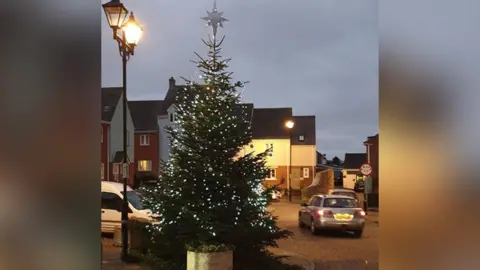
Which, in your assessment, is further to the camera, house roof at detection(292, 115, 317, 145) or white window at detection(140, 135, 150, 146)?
house roof at detection(292, 115, 317, 145)

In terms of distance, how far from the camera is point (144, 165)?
135ft

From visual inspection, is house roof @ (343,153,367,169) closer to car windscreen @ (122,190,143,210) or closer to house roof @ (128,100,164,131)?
house roof @ (128,100,164,131)

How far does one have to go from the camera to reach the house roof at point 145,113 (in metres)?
44.1

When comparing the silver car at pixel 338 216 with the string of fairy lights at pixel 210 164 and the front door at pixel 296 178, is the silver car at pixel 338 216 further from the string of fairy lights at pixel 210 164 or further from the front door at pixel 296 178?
the front door at pixel 296 178

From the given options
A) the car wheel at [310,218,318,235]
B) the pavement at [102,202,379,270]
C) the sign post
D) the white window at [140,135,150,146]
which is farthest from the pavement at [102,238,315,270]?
the white window at [140,135,150,146]

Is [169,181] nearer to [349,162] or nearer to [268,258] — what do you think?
[268,258]

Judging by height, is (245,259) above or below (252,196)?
below

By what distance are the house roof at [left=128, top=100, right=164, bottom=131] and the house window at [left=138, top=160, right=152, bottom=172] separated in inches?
135

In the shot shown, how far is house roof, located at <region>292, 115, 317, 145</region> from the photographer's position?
163 ft

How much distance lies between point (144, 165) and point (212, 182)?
1348 inches

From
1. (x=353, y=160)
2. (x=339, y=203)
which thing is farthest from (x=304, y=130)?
(x=339, y=203)
